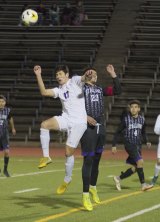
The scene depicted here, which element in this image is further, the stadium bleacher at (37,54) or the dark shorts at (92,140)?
the stadium bleacher at (37,54)

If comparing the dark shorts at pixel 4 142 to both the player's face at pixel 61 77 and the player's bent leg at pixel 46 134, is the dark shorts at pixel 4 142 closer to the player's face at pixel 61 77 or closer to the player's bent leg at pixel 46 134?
the player's bent leg at pixel 46 134

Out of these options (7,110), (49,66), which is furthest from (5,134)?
(49,66)

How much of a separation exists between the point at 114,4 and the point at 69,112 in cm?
3050

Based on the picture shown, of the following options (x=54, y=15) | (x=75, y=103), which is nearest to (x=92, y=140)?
(x=75, y=103)

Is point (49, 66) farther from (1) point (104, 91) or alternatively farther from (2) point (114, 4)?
(1) point (104, 91)

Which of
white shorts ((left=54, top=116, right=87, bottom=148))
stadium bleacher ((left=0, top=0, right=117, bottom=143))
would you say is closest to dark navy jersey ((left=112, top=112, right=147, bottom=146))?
white shorts ((left=54, top=116, right=87, bottom=148))

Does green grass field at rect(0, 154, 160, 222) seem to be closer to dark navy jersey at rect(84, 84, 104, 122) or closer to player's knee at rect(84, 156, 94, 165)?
player's knee at rect(84, 156, 94, 165)

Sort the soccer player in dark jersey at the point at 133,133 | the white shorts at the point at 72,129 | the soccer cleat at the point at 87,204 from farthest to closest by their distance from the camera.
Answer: the soccer player in dark jersey at the point at 133,133 → the white shorts at the point at 72,129 → the soccer cleat at the point at 87,204

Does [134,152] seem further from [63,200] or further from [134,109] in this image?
[63,200]

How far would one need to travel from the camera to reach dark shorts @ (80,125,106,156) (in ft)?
39.9

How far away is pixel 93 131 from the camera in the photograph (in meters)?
12.4

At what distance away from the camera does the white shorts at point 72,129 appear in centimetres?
1225

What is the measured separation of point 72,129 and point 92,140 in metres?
0.38

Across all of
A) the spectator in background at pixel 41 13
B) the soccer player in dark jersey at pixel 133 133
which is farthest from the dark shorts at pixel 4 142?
the spectator in background at pixel 41 13
